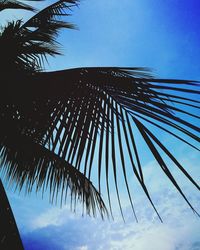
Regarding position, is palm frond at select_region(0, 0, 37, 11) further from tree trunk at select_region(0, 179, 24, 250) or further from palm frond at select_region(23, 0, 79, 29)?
tree trunk at select_region(0, 179, 24, 250)

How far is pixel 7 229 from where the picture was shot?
2.27 metres

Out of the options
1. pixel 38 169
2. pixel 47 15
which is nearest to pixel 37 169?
pixel 38 169

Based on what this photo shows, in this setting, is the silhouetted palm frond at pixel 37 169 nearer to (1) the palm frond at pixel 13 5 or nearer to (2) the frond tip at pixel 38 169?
(2) the frond tip at pixel 38 169

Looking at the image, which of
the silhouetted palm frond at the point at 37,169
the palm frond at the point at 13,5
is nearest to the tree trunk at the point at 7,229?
the silhouetted palm frond at the point at 37,169

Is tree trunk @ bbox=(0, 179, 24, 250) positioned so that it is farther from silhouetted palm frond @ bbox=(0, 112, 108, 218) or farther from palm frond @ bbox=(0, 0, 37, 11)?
palm frond @ bbox=(0, 0, 37, 11)

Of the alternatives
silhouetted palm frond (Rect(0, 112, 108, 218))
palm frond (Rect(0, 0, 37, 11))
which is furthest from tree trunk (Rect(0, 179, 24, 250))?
palm frond (Rect(0, 0, 37, 11))

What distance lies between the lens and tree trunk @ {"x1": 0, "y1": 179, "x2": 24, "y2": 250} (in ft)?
6.98

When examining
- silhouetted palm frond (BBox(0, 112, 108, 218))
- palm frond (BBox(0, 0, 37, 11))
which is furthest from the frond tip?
palm frond (BBox(0, 0, 37, 11))

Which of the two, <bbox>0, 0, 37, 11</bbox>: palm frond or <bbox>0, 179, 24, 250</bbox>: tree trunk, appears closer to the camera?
<bbox>0, 179, 24, 250</bbox>: tree trunk

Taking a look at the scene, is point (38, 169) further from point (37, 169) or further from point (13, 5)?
point (13, 5)

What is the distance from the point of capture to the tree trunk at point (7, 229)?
83.7 inches

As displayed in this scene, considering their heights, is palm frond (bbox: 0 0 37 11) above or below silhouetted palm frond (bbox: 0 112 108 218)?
above

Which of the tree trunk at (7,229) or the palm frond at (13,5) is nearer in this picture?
the tree trunk at (7,229)

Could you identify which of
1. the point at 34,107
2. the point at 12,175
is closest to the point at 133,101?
the point at 34,107
